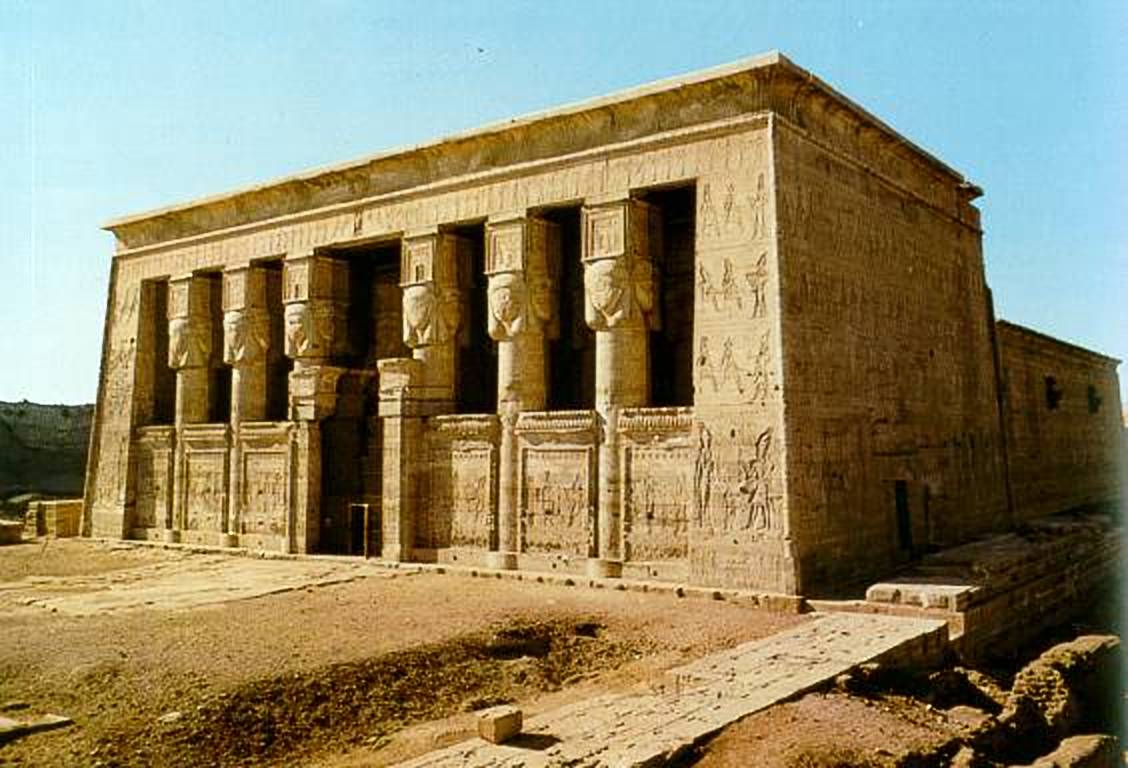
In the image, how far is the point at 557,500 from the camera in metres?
12.9

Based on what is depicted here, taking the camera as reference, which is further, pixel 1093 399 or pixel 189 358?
pixel 1093 399

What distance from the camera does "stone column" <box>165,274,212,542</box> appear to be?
17.9 m

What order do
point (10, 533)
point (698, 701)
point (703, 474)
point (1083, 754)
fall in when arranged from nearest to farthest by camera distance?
point (698, 701) < point (1083, 754) < point (703, 474) < point (10, 533)

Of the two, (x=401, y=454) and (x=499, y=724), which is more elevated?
(x=401, y=454)

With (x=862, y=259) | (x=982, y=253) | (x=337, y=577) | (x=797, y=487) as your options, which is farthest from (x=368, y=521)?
(x=982, y=253)

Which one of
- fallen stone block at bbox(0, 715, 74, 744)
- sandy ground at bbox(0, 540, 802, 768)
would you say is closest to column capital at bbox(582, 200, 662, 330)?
sandy ground at bbox(0, 540, 802, 768)

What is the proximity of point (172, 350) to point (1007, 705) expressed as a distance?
16286 mm

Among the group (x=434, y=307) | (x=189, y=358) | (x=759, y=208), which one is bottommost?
(x=189, y=358)

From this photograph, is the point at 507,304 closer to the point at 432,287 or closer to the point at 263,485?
the point at 432,287

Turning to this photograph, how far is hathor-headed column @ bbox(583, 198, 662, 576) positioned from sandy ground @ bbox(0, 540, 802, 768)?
1096mm

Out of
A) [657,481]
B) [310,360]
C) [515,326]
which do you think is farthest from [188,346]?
[657,481]

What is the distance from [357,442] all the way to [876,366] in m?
9.38

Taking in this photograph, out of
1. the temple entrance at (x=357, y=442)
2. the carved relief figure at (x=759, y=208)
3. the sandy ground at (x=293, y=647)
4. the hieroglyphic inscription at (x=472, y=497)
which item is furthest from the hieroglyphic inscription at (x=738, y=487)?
the temple entrance at (x=357, y=442)

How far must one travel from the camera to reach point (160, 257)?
1881 centimetres
